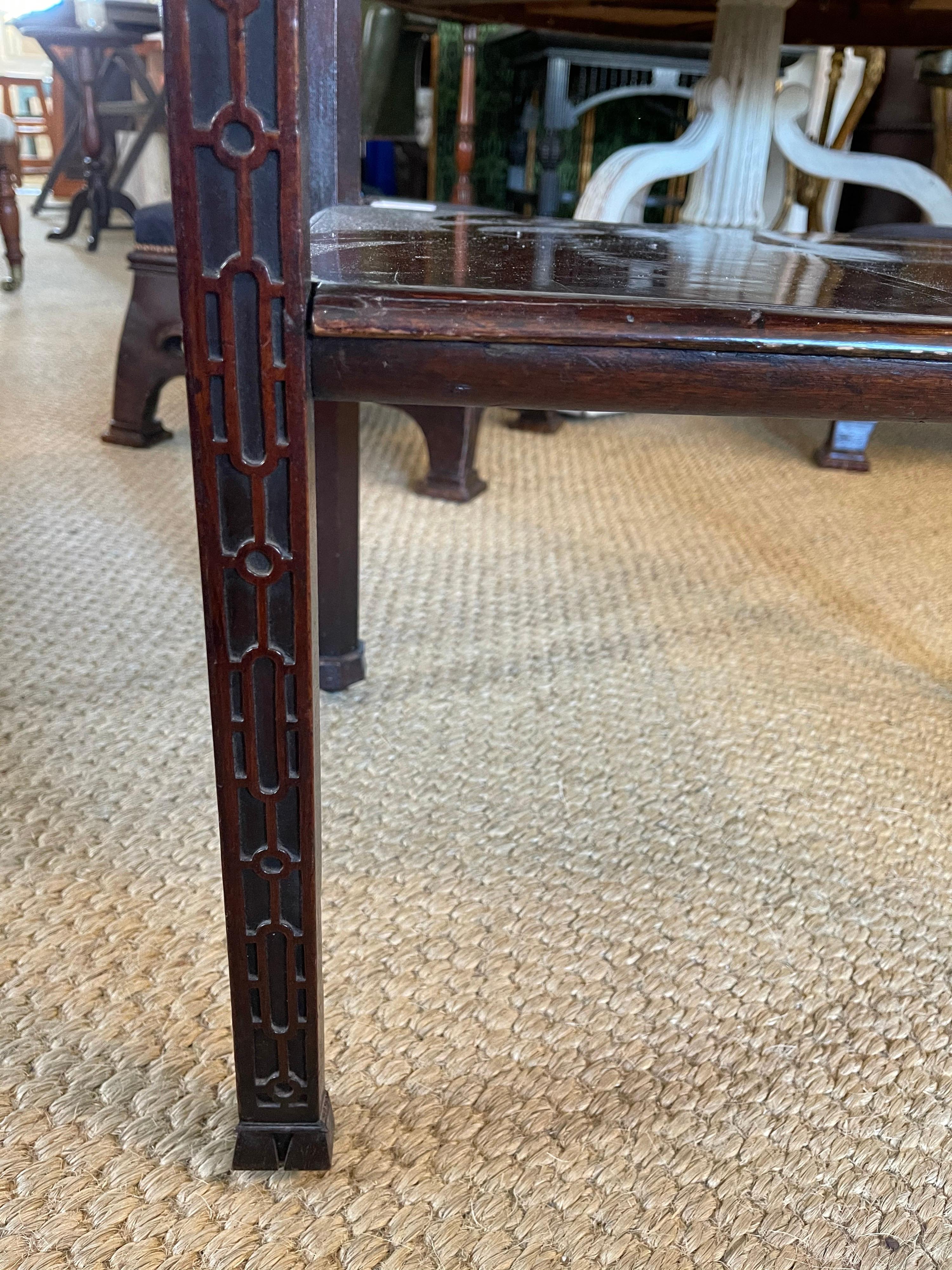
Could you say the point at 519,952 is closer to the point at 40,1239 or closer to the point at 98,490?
the point at 40,1239

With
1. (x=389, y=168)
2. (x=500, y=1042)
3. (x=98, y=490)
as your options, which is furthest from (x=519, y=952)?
(x=389, y=168)

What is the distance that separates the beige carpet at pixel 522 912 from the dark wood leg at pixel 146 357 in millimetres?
243

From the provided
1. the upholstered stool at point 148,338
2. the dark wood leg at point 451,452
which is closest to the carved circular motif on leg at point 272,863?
the dark wood leg at point 451,452

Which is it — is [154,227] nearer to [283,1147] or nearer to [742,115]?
[742,115]

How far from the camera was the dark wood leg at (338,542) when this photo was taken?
757mm

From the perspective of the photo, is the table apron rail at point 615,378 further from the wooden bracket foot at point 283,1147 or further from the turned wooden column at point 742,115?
the turned wooden column at point 742,115

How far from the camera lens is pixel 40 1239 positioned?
41 cm

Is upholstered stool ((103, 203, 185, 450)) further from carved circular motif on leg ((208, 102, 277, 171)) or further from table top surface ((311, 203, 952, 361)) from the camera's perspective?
carved circular motif on leg ((208, 102, 277, 171))

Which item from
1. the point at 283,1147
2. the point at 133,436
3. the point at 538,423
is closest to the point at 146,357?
the point at 133,436

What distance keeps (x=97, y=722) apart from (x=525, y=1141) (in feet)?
1.54

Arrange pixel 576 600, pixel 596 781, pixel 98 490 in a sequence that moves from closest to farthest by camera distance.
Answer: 1. pixel 596 781
2. pixel 576 600
3. pixel 98 490

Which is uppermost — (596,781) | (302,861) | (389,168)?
(389,168)

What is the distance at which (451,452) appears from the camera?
125cm

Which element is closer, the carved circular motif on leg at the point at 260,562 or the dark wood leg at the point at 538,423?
the carved circular motif on leg at the point at 260,562
